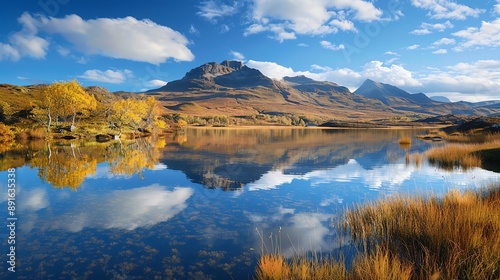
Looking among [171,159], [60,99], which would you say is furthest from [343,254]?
[60,99]

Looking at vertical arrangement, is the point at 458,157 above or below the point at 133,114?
below

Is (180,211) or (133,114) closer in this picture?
(180,211)

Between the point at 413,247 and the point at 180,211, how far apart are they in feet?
31.9

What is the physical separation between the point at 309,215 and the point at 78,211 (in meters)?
10.4

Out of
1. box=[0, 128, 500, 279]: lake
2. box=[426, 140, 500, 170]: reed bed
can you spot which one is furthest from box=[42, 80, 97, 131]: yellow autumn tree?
box=[426, 140, 500, 170]: reed bed

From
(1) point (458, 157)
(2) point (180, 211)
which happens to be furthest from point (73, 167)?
(1) point (458, 157)

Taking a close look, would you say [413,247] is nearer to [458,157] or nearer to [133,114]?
[458,157]

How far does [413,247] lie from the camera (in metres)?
8.67

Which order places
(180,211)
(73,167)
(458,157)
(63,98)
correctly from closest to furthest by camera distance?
(180,211) → (73,167) → (458,157) → (63,98)

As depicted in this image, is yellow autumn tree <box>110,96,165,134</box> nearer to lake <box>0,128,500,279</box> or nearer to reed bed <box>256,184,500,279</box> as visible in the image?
lake <box>0,128,500,279</box>

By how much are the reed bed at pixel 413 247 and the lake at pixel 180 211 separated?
1148 mm

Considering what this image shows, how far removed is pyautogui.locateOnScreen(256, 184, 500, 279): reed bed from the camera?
21.5 ft

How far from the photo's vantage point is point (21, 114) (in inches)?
2785

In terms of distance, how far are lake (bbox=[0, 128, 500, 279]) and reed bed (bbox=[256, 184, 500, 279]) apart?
1148mm
